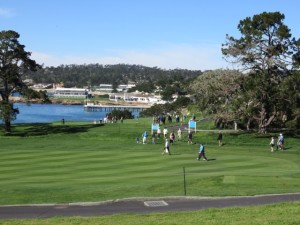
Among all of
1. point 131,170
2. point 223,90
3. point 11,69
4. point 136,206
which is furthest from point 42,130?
point 136,206

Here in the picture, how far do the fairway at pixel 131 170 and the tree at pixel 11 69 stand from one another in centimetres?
507

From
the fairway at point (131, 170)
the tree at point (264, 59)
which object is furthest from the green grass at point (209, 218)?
the tree at point (264, 59)

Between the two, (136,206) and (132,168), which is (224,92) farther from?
(136,206)

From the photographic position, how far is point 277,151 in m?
46.7

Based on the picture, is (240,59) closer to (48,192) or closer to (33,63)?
(33,63)

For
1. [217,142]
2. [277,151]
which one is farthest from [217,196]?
[217,142]

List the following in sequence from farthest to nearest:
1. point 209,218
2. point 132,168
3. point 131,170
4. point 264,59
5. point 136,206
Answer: point 264,59, point 132,168, point 131,170, point 136,206, point 209,218

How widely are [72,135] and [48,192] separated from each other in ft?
116

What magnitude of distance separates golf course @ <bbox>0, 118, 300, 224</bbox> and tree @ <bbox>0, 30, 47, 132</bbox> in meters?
3.55

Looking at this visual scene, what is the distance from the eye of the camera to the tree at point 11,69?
6019cm

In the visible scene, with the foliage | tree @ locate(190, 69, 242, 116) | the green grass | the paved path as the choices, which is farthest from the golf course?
the green grass

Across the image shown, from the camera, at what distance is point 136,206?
64.0 feet

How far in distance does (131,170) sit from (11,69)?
3543 cm

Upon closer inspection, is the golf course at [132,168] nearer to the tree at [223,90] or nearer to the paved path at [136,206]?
the paved path at [136,206]
